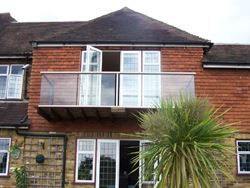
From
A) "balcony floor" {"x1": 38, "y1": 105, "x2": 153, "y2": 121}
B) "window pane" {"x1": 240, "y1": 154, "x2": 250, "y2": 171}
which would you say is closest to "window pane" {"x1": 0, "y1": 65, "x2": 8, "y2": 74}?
"balcony floor" {"x1": 38, "y1": 105, "x2": 153, "y2": 121}

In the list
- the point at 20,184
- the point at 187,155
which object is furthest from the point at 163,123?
the point at 20,184

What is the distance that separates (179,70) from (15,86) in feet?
18.9

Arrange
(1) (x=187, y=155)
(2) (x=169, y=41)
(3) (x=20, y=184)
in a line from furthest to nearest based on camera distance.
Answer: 1. (2) (x=169, y=41)
2. (3) (x=20, y=184)
3. (1) (x=187, y=155)

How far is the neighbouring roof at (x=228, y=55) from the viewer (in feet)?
45.5

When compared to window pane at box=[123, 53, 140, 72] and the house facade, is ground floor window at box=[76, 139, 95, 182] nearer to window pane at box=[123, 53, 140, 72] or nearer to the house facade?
the house facade

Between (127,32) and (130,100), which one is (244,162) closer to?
(130,100)

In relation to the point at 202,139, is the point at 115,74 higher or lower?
higher

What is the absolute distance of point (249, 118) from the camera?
13523 mm

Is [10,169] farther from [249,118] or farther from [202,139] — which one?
[249,118]

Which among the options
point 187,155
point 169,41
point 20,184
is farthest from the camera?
point 169,41

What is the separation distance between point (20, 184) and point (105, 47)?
504 centimetres

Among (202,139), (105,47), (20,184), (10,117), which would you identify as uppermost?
(105,47)

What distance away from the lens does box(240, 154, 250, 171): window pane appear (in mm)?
13242

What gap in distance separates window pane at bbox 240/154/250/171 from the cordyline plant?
3.85 metres
